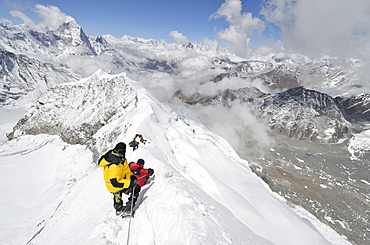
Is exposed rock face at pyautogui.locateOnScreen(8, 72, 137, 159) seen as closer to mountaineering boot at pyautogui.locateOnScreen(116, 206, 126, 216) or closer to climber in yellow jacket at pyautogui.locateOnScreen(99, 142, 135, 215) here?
mountaineering boot at pyautogui.locateOnScreen(116, 206, 126, 216)

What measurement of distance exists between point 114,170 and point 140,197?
2834 millimetres

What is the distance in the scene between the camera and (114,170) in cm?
750

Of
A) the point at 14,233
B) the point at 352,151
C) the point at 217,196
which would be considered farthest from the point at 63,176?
the point at 352,151

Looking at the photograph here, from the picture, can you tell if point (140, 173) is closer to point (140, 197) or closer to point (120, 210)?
point (140, 197)

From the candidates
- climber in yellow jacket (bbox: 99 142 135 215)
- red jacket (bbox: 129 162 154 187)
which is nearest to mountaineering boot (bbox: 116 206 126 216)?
climber in yellow jacket (bbox: 99 142 135 215)

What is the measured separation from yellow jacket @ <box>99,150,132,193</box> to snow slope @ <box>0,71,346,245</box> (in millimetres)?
1769

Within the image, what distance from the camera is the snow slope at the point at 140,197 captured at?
24.7 ft

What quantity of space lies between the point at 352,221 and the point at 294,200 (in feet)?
74.2

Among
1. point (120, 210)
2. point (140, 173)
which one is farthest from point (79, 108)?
point (120, 210)

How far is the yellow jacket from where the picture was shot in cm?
743

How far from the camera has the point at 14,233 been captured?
17750 millimetres

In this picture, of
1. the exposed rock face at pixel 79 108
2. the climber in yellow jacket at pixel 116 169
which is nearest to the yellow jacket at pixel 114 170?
the climber in yellow jacket at pixel 116 169

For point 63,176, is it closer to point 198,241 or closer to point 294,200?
point 198,241

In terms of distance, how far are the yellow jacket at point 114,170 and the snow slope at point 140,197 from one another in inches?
69.7
